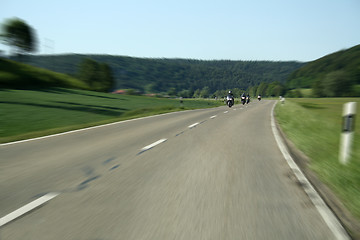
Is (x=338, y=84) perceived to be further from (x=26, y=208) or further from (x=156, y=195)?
(x=26, y=208)

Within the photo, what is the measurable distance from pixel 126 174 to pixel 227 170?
1787mm

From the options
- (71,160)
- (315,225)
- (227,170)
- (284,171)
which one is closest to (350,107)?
(284,171)

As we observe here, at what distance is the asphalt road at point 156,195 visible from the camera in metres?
2.83

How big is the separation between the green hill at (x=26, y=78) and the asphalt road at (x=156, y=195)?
53.4 metres

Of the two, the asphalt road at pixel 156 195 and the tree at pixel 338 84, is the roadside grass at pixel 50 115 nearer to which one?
the asphalt road at pixel 156 195

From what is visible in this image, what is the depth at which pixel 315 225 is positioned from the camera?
3.01m

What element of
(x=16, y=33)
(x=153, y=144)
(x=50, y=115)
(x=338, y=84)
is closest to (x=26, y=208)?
(x=153, y=144)

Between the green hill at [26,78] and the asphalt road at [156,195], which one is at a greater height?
the green hill at [26,78]

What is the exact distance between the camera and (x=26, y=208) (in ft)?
10.9

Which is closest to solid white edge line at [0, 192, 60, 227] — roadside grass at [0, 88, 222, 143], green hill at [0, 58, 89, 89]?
roadside grass at [0, 88, 222, 143]

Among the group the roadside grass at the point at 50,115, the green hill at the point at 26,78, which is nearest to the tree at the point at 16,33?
the green hill at the point at 26,78

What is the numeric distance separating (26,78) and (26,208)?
212ft

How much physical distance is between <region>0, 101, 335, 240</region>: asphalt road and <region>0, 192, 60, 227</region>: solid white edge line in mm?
85

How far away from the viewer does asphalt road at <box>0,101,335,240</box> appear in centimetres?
283
